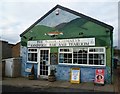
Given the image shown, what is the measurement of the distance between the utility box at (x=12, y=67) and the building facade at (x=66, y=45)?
51cm

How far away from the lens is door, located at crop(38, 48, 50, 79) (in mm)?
15175

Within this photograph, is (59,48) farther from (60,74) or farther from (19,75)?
(19,75)

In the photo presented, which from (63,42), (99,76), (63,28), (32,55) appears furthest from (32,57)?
(99,76)

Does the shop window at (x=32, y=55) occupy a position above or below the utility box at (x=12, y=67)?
above

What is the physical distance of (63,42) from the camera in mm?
14672

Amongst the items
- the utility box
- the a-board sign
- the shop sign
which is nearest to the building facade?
the shop sign

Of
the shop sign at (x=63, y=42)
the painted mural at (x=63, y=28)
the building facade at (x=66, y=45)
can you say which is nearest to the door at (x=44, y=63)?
the building facade at (x=66, y=45)

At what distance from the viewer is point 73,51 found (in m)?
14.3

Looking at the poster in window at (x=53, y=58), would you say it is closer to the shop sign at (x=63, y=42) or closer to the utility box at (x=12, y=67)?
the shop sign at (x=63, y=42)

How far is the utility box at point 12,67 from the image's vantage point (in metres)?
16.0

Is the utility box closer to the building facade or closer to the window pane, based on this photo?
the building facade

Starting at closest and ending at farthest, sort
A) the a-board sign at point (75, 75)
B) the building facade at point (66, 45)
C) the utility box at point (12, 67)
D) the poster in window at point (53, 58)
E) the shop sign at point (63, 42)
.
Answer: the building facade at point (66, 45), the a-board sign at point (75, 75), the shop sign at point (63, 42), the poster in window at point (53, 58), the utility box at point (12, 67)

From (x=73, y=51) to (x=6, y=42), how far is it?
14.5 metres

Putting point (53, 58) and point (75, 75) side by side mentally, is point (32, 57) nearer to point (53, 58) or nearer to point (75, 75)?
point (53, 58)
